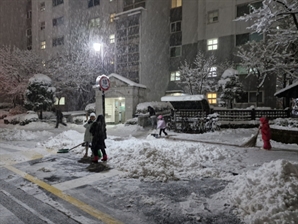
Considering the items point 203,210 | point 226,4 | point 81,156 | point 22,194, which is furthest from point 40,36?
point 203,210

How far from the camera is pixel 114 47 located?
93.9 ft

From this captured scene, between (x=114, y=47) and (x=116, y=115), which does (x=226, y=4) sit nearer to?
(x=114, y=47)

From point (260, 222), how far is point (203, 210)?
969mm

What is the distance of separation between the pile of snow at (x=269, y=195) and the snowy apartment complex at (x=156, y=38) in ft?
57.5

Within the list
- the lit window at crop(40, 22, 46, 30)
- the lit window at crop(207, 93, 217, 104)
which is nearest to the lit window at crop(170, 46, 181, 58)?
the lit window at crop(207, 93, 217, 104)

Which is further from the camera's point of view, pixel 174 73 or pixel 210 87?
pixel 174 73

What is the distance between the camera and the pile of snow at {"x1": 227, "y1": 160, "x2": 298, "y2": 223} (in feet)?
11.7

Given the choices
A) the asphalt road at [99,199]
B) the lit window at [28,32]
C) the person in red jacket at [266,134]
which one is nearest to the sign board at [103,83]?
the asphalt road at [99,199]

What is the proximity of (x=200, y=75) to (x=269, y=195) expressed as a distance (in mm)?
21659

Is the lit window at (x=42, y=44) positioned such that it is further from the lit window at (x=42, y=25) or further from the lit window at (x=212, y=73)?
the lit window at (x=212, y=73)

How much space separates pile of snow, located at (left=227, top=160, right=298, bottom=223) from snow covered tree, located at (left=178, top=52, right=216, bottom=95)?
19.9 meters

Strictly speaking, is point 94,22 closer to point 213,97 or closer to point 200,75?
point 200,75

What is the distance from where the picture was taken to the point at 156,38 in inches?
1110

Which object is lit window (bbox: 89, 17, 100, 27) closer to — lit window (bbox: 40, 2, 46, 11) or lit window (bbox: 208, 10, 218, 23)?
lit window (bbox: 40, 2, 46, 11)
